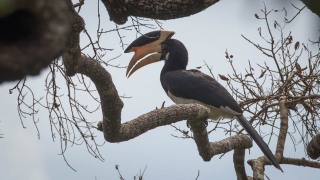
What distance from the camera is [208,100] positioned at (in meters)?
5.16

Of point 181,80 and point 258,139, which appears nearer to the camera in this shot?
point 258,139

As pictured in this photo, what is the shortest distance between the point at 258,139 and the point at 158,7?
250cm

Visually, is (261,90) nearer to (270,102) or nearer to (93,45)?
(270,102)

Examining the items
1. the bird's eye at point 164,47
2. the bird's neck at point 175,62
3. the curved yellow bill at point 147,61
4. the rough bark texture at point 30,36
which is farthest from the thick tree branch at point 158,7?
the bird's neck at point 175,62

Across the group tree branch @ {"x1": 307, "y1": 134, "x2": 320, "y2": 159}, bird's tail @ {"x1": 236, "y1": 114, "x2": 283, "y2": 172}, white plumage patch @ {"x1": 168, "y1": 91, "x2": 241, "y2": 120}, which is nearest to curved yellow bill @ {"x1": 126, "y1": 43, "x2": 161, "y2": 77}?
white plumage patch @ {"x1": 168, "y1": 91, "x2": 241, "y2": 120}

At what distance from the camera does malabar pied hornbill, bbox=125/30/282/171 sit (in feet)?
15.8

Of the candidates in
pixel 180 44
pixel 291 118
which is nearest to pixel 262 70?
pixel 291 118

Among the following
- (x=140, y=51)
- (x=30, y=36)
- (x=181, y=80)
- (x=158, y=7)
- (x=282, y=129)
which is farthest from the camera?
(x=181, y=80)

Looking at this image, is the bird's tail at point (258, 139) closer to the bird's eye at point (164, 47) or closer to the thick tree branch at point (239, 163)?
the thick tree branch at point (239, 163)

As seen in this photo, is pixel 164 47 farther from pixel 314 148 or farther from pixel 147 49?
pixel 314 148

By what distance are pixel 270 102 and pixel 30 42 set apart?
443cm

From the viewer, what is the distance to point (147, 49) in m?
5.35

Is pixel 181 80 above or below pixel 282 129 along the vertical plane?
above

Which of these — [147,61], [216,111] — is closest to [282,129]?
[216,111]
